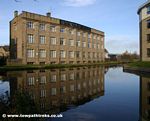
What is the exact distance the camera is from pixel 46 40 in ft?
183

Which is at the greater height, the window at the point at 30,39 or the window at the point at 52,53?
the window at the point at 30,39

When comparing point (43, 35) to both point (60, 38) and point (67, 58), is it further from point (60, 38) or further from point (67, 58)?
point (67, 58)

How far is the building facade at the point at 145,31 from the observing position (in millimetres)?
46875

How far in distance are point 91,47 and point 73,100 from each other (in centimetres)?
6356

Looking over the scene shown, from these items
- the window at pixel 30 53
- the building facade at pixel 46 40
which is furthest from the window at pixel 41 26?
the window at pixel 30 53

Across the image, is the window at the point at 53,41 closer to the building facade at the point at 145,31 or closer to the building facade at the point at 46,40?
the building facade at the point at 46,40

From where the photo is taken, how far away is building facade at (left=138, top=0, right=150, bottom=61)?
4688cm

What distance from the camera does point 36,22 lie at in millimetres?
53375

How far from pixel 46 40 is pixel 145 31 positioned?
23215mm

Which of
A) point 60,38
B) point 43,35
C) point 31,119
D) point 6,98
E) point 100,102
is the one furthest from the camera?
point 60,38

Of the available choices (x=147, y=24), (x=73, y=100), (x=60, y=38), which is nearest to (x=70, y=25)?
(x=60, y=38)

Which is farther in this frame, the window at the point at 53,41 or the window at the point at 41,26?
the window at the point at 53,41

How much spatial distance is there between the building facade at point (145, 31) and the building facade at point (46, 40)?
21.1 meters

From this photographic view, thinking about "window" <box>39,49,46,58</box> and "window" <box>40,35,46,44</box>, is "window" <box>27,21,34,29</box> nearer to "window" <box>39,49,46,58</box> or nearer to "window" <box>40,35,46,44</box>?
"window" <box>40,35,46,44</box>
